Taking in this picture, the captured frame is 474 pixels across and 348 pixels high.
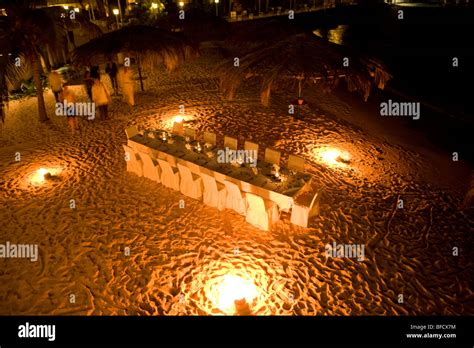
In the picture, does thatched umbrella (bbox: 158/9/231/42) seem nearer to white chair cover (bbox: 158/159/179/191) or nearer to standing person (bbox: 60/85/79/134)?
standing person (bbox: 60/85/79/134)

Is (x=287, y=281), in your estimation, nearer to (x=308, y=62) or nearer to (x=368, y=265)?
(x=368, y=265)

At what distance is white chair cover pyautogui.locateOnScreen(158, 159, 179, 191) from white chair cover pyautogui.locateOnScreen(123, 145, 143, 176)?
0.87 m

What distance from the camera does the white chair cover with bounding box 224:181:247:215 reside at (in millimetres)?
7000

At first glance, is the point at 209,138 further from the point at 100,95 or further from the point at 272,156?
the point at 100,95

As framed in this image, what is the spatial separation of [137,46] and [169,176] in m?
5.72

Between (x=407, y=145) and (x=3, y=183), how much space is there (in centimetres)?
1236

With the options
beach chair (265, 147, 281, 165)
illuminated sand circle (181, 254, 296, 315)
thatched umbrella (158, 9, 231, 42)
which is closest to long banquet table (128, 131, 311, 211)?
beach chair (265, 147, 281, 165)

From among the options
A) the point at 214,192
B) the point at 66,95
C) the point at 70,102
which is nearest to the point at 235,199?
the point at 214,192

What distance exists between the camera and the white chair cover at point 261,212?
664 cm

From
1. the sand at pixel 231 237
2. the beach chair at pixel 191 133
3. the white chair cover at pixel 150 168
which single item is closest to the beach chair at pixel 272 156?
the sand at pixel 231 237

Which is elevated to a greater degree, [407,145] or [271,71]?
[271,71]

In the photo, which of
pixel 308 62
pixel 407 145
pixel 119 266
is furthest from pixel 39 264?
pixel 407 145

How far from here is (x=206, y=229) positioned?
23.7ft

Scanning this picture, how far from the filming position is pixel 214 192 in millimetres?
7586
